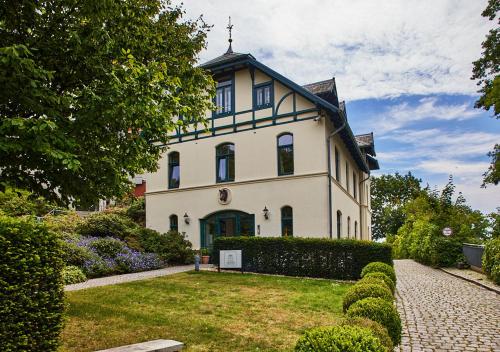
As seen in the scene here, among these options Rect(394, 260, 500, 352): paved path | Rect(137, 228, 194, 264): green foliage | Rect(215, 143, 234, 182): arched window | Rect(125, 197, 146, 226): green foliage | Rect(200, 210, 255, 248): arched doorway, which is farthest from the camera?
Rect(125, 197, 146, 226): green foliage

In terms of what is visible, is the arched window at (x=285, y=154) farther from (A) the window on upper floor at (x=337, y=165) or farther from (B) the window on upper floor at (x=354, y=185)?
(B) the window on upper floor at (x=354, y=185)

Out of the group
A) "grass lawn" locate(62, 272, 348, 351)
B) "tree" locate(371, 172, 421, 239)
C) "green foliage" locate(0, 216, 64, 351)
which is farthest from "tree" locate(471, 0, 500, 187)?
"tree" locate(371, 172, 421, 239)

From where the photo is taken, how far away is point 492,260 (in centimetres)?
1500

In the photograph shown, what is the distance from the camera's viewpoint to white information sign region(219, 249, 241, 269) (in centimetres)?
1565

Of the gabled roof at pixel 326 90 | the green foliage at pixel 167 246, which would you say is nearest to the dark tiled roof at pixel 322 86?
the gabled roof at pixel 326 90

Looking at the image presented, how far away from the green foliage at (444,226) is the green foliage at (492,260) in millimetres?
5455

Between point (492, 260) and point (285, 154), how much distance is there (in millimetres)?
9295

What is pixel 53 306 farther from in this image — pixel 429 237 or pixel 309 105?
pixel 429 237

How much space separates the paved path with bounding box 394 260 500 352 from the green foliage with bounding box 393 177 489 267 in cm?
730

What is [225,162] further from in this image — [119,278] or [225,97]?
[119,278]

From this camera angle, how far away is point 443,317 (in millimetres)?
8961

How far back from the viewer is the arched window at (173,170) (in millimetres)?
22648

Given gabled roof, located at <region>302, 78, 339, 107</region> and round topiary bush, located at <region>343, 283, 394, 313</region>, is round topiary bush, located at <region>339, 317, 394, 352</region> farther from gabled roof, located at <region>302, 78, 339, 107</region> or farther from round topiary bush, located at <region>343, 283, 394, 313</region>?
gabled roof, located at <region>302, 78, 339, 107</region>

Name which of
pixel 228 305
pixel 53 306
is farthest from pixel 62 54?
pixel 228 305
